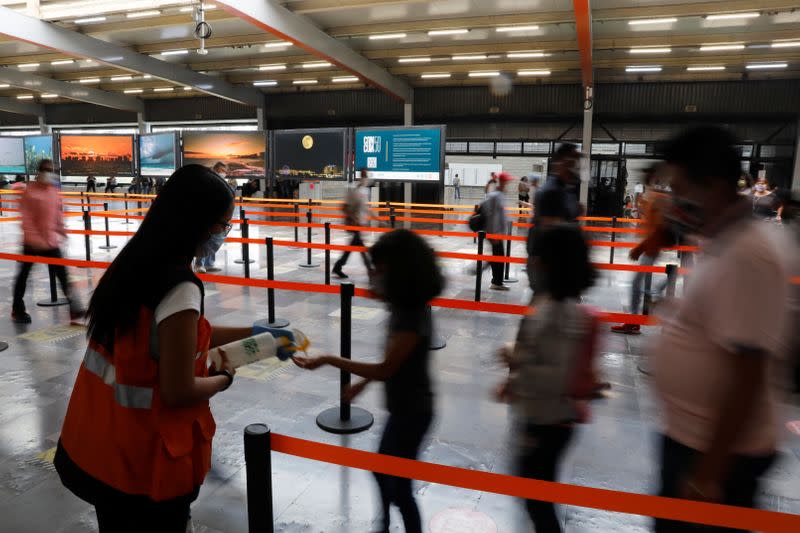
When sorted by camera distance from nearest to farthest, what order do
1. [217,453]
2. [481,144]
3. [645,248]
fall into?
[645,248] < [217,453] < [481,144]

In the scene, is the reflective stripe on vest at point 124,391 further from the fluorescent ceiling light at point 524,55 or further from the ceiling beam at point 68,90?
the ceiling beam at point 68,90

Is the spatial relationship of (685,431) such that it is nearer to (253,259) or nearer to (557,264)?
(557,264)

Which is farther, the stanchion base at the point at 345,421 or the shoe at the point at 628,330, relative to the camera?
the shoe at the point at 628,330

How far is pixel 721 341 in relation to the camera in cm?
143

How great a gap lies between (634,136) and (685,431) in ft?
80.0

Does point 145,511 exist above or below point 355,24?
below

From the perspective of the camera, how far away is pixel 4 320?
20.6 feet

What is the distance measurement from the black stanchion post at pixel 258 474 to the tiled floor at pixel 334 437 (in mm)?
606

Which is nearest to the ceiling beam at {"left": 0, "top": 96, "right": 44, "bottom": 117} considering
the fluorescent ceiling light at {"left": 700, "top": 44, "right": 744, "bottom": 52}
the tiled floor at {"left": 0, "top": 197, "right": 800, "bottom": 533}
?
the tiled floor at {"left": 0, "top": 197, "right": 800, "bottom": 533}

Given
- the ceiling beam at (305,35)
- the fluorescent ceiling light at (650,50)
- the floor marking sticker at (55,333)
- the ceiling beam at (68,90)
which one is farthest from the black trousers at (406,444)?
the ceiling beam at (68,90)

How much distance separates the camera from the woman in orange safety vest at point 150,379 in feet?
4.53

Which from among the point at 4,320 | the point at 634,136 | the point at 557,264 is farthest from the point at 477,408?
the point at 634,136

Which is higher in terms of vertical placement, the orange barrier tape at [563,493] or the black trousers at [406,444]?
the orange barrier tape at [563,493]

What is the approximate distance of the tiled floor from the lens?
2812 mm
